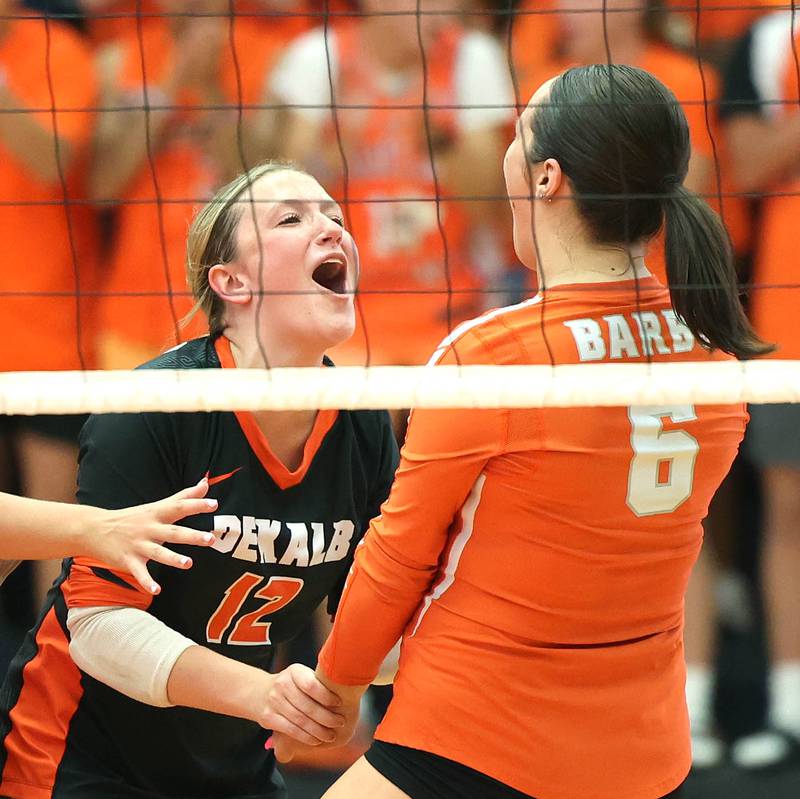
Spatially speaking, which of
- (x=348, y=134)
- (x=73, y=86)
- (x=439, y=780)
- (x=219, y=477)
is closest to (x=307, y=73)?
(x=348, y=134)

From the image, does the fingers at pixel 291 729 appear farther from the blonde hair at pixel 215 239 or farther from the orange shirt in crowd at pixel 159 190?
the orange shirt in crowd at pixel 159 190

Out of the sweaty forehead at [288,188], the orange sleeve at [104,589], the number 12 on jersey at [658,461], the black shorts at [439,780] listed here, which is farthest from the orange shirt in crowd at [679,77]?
the black shorts at [439,780]

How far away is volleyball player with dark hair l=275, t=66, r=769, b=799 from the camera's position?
1.56 metres

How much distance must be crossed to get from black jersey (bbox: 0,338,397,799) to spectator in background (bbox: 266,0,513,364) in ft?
2.78

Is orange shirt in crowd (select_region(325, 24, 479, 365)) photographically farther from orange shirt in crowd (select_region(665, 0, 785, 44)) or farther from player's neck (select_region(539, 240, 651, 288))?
player's neck (select_region(539, 240, 651, 288))

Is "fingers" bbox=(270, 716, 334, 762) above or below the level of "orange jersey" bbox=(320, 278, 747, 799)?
below

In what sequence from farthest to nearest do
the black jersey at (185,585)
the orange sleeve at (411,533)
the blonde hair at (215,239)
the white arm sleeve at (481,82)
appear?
the white arm sleeve at (481,82) < the blonde hair at (215,239) < the black jersey at (185,585) < the orange sleeve at (411,533)

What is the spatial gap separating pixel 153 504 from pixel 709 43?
73.7 inches

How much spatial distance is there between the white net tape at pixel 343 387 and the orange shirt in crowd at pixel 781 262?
1234 millimetres

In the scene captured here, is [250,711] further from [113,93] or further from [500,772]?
[113,93]

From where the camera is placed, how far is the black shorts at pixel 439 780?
62.6 inches

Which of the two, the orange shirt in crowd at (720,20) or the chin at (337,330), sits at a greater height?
the orange shirt in crowd at (720,20)

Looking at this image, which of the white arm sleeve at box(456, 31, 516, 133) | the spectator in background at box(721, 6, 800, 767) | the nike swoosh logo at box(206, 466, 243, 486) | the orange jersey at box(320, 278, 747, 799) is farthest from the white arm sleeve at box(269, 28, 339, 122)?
the orange jersey at box(320, 278, 747, 799)

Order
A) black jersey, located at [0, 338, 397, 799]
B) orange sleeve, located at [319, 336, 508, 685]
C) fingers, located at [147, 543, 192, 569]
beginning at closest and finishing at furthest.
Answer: orange sleeve, located at [319, 336, 508, 685], fingers, located at [147, 543, 192, 569], black jersey, located at [0, 338, 397, 799]
